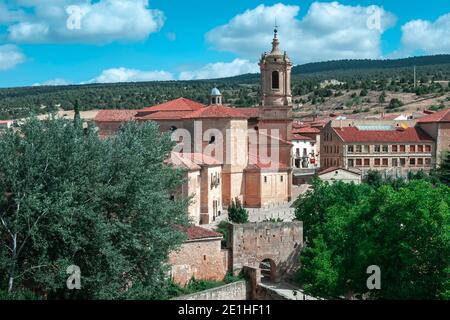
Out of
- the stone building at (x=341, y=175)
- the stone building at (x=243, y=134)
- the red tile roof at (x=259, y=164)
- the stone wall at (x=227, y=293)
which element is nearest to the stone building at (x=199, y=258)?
the stone wall at (x=227, y=293)

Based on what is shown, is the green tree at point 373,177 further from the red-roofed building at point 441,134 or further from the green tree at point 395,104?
the green tree at point 395,104

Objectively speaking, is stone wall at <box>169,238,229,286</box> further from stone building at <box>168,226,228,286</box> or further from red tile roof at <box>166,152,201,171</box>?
red tile roof at <box>166,152,201,171</box>

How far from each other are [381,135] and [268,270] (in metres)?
37.4

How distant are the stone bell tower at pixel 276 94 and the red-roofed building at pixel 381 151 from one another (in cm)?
1329

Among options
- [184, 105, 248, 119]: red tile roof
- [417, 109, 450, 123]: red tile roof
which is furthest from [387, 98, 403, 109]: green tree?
[184, 105, 248, 119]: red tile roof

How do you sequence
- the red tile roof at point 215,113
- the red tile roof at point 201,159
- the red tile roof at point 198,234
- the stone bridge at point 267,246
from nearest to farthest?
the red tile roof at point 198,234 → the stone bridge at point 267,246 → the red tile roof at point 201,159 → the red tile roof at point 215,113

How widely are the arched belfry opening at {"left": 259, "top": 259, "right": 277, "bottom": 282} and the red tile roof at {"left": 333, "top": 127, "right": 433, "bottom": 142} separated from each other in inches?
1390

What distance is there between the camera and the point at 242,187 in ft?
155

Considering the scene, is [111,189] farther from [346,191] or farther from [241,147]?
[241,147]

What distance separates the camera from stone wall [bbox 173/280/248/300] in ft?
81.8

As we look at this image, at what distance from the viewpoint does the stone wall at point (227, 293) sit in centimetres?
2492

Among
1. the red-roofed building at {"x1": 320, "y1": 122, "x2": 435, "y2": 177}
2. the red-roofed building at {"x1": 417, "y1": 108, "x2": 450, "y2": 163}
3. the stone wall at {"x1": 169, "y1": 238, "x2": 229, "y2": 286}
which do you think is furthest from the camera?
the red-roofed building at {"x1": 417, "y1": 108, "x2": 450, "y2": 163}

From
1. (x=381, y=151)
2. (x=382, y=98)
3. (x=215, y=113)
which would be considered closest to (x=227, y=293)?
(x=215, y=113)

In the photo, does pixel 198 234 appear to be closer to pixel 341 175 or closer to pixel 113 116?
pixel 341 175
